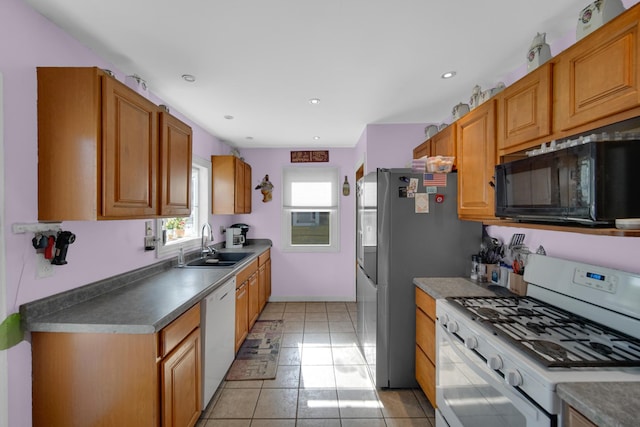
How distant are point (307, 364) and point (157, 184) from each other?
6.87 ft

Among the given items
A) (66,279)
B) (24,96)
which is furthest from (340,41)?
(66,279)

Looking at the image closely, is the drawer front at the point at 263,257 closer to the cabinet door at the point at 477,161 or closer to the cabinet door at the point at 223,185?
the cabinet door at the point at 223,185

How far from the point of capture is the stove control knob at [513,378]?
3.57ft

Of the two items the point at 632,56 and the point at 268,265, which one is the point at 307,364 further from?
the point at 632,56

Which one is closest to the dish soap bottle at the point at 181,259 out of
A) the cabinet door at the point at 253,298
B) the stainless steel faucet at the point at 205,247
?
the stainless steel faucet at the point at 205,247

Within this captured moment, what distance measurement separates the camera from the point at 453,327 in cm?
158

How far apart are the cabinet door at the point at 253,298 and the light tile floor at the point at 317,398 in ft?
1.82

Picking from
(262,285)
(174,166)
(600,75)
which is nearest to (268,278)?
(262,285)

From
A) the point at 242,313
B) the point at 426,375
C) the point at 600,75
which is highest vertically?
the point at 600,75

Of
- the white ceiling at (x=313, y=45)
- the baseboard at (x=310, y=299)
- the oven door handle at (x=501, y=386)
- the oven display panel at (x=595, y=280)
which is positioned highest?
the white ceiling at (x=313, y=45)

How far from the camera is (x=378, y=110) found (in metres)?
2.92

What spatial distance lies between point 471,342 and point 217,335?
1.81 m

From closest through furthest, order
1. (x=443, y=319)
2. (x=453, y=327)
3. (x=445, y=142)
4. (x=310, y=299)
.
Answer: (x=453, y=327)
(x=443, y=319)
(x=445, y=142)
(x=310, y=299)

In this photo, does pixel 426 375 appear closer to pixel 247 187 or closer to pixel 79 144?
pixel 79 144
